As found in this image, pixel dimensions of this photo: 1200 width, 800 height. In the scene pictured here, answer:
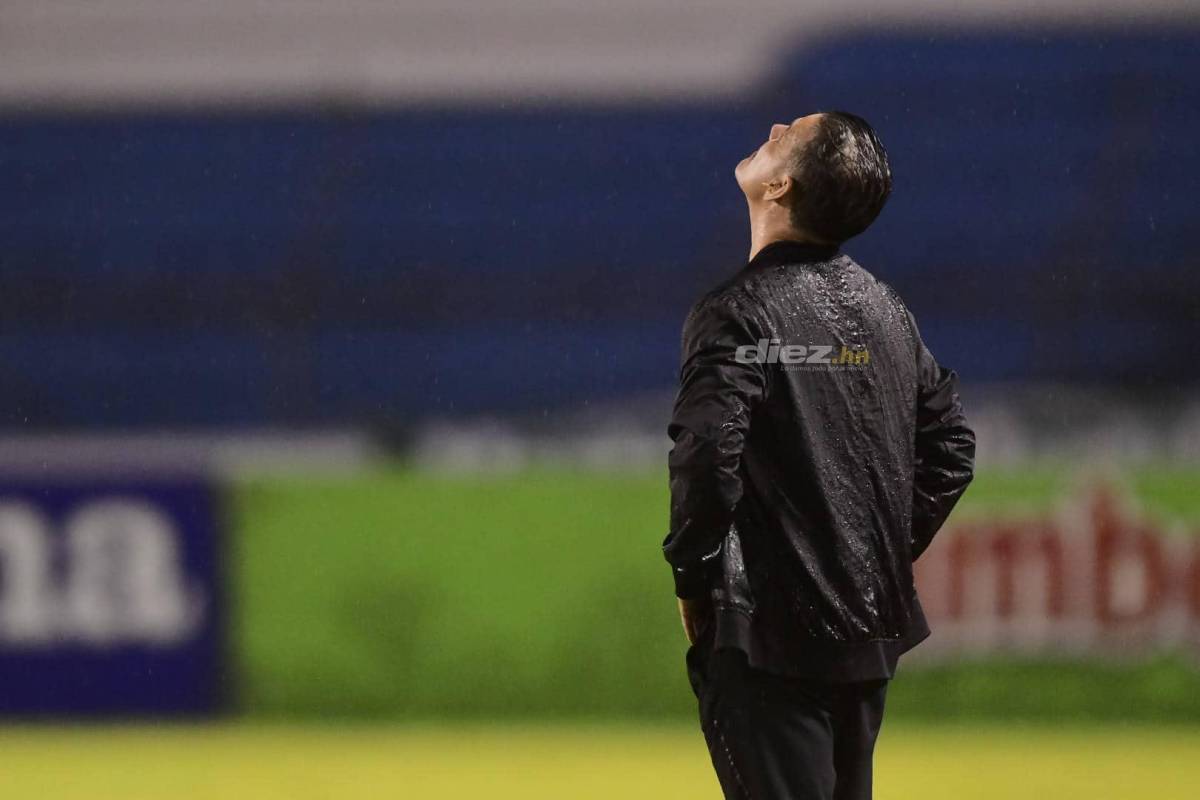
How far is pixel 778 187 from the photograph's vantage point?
216 cm

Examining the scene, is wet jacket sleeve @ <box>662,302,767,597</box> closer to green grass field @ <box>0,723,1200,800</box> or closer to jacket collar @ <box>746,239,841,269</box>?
jacket collar @ <box>746,239,841,269</box>

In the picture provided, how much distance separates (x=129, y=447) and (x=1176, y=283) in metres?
5.81

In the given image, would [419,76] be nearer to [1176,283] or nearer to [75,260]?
[75,260]

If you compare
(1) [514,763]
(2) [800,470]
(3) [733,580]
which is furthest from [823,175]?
(1) [514,763]

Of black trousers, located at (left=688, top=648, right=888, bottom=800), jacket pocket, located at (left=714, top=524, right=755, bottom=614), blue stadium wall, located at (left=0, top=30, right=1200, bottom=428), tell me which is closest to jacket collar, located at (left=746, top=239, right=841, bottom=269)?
jacket pocket, located at (left=714, top=524, right=755, bottom=614)

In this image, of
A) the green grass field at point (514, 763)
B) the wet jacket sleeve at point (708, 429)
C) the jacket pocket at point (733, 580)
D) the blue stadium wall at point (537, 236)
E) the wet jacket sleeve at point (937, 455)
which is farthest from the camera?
the blue stadium wall at point (537, 236)

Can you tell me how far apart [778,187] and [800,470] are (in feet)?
1.17

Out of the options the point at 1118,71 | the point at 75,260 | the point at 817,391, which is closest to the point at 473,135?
the point at 75,260

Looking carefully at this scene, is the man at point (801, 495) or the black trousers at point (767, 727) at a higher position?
the man at point (801, 495)

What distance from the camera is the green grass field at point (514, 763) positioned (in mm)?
4742

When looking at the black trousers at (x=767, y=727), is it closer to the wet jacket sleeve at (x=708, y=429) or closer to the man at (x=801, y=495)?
the man at (x=801, y=495)

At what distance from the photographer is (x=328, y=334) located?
951 cm

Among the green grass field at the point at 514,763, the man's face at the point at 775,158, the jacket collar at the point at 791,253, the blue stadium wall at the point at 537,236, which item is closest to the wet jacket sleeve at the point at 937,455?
the jacket collar at the point at 791,253

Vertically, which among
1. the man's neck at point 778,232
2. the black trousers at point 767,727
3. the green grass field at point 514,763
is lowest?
the green grass field at point 514,763
